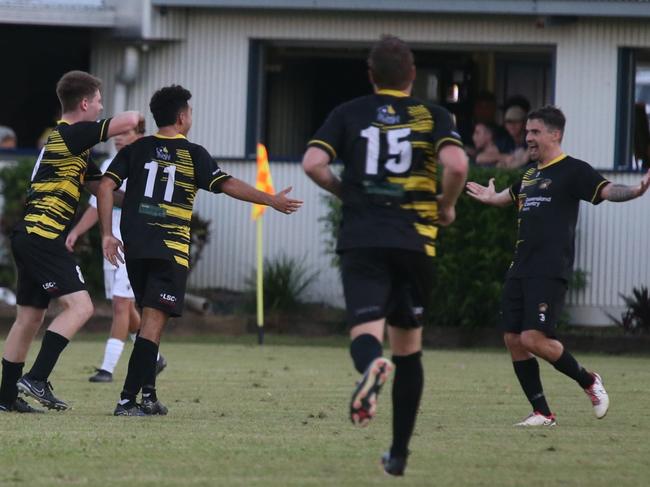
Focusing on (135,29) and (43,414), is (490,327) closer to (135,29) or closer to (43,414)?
(135,29)

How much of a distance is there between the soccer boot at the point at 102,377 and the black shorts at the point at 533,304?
4259 millimetres

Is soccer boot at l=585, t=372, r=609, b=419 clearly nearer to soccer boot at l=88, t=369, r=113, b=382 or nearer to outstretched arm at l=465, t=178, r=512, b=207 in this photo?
outstretched arm at l=465, t=178, r=512, b=207

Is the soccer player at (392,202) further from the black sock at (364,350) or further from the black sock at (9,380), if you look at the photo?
the black sock at (9,380)

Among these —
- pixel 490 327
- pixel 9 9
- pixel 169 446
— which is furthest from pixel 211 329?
pixel 169 446

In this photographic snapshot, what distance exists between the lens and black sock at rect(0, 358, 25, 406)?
10156 mm

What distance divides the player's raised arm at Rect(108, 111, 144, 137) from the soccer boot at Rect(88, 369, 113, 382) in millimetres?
4008

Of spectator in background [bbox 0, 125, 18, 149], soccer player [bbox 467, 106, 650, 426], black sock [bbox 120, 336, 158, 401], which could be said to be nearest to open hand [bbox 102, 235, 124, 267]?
black sock [bbox 120, 336, 158, 401]

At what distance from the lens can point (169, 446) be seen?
830cm

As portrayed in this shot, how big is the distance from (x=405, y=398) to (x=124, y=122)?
307cm

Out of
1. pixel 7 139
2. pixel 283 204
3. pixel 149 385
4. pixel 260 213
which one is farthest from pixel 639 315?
pixel 283 204

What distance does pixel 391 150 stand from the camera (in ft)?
24.2

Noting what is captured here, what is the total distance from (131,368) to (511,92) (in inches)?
542

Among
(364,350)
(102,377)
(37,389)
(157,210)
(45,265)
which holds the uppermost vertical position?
(157,210)

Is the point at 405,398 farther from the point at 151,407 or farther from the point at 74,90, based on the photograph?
the point at 74,90
